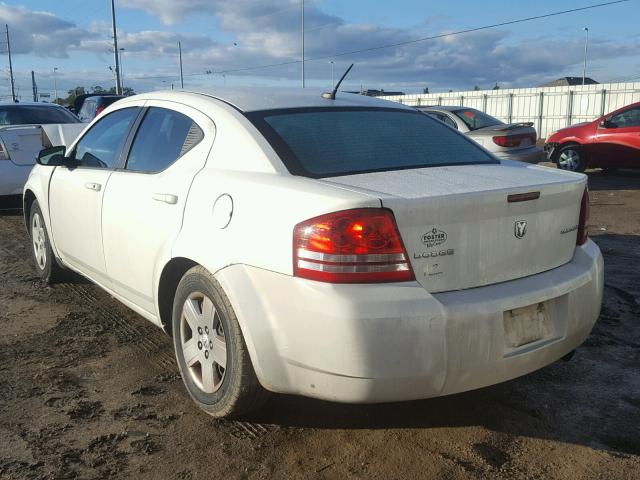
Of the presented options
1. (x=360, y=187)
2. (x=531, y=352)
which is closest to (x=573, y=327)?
(x=531, y=352)

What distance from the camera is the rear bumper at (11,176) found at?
8023mm

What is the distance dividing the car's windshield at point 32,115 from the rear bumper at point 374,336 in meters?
8.17

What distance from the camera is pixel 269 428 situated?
293 centimetres

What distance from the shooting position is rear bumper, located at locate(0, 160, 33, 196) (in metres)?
8.02

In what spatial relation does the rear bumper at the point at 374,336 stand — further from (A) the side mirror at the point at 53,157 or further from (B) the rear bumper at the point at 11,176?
(B) the rear bumper at the point at 11,176

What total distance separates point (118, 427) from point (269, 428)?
27.8 inches

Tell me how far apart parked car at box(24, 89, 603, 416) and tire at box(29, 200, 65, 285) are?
160 cm

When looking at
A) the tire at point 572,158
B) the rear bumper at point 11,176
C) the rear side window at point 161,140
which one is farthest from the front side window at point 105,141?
the tire at point 572,158

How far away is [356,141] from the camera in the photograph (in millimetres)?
3156

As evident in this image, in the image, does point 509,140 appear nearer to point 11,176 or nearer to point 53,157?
point 11,176

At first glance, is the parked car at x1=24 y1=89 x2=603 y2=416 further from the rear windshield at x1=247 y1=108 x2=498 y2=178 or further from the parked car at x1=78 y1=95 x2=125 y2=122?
the parked car at x1=78 y1=95 x2=125 y2=122

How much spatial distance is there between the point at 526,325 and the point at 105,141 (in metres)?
2.94

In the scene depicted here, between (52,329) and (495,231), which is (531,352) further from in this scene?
(52,329)

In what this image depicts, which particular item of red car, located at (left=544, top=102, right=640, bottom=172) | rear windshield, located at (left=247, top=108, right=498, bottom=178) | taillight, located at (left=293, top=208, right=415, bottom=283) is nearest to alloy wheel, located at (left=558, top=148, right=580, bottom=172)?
red car, located at (left=544, top=102, right=640, bottom=172)
